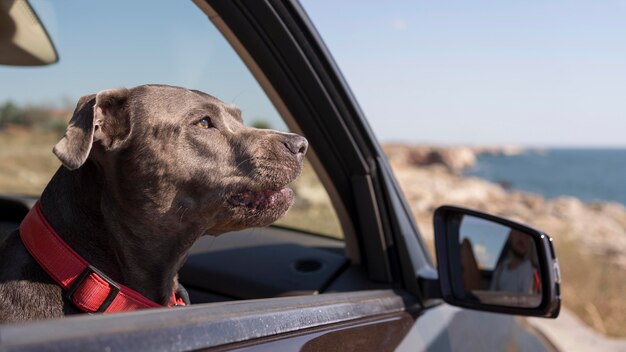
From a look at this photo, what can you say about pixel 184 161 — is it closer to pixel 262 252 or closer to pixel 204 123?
pixel 204 123

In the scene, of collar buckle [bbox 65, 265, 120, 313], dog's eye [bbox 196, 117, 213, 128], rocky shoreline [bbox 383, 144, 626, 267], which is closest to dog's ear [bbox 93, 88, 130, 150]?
dog's eye [bbox 196, 117, 213, 128]

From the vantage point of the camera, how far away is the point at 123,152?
2.61 m

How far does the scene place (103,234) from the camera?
2.39 meters

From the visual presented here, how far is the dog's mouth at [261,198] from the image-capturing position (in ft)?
8.73

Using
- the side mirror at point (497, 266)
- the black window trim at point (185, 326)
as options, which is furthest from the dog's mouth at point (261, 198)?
the side mirror at point (497, 266)

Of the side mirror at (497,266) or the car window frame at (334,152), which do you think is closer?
the car window frame at (334,152)

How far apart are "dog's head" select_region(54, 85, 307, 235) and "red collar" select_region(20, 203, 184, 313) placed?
11.2 inches

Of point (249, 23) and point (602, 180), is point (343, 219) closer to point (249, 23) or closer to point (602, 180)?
point (249, 23)

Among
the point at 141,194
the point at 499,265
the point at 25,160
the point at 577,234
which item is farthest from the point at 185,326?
the point at 577,234

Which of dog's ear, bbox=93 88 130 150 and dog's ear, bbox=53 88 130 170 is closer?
dog's ear, bbox=53 88 130 170

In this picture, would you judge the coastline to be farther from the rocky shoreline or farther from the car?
the car

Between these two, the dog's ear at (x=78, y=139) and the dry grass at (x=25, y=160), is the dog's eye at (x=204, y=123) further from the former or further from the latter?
the dry grass at (x=25, y=160)

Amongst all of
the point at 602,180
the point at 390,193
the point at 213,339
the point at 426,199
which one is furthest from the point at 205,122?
the point at 602,180

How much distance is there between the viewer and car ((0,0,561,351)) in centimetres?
249
